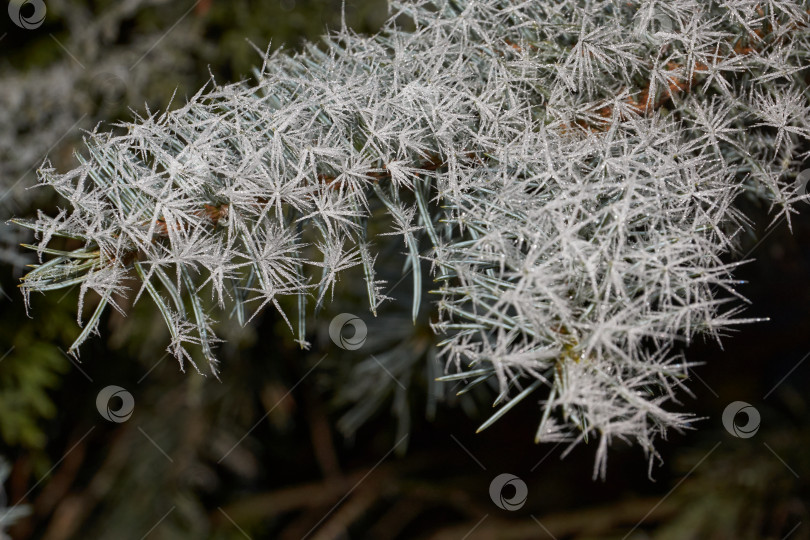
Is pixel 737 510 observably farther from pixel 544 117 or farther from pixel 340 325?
pixel 544 117

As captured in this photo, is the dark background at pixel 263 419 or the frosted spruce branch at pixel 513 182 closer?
the frosted spruce branch at pixel 513 182

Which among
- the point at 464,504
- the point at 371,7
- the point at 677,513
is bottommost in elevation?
the point at 677,513

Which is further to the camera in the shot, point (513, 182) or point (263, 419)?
point (263, 419)

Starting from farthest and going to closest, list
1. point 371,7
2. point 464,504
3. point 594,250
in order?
1. point 464,504
2. point 371,7
3. point 594,250

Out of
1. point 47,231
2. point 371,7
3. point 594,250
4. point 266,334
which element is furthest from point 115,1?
point 594,250

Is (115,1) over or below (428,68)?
over

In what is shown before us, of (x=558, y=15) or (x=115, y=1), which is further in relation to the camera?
(x=115, y=1)

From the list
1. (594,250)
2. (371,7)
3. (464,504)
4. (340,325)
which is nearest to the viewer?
(594,250)

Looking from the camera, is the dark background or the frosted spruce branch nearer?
the frosted spruce branch
